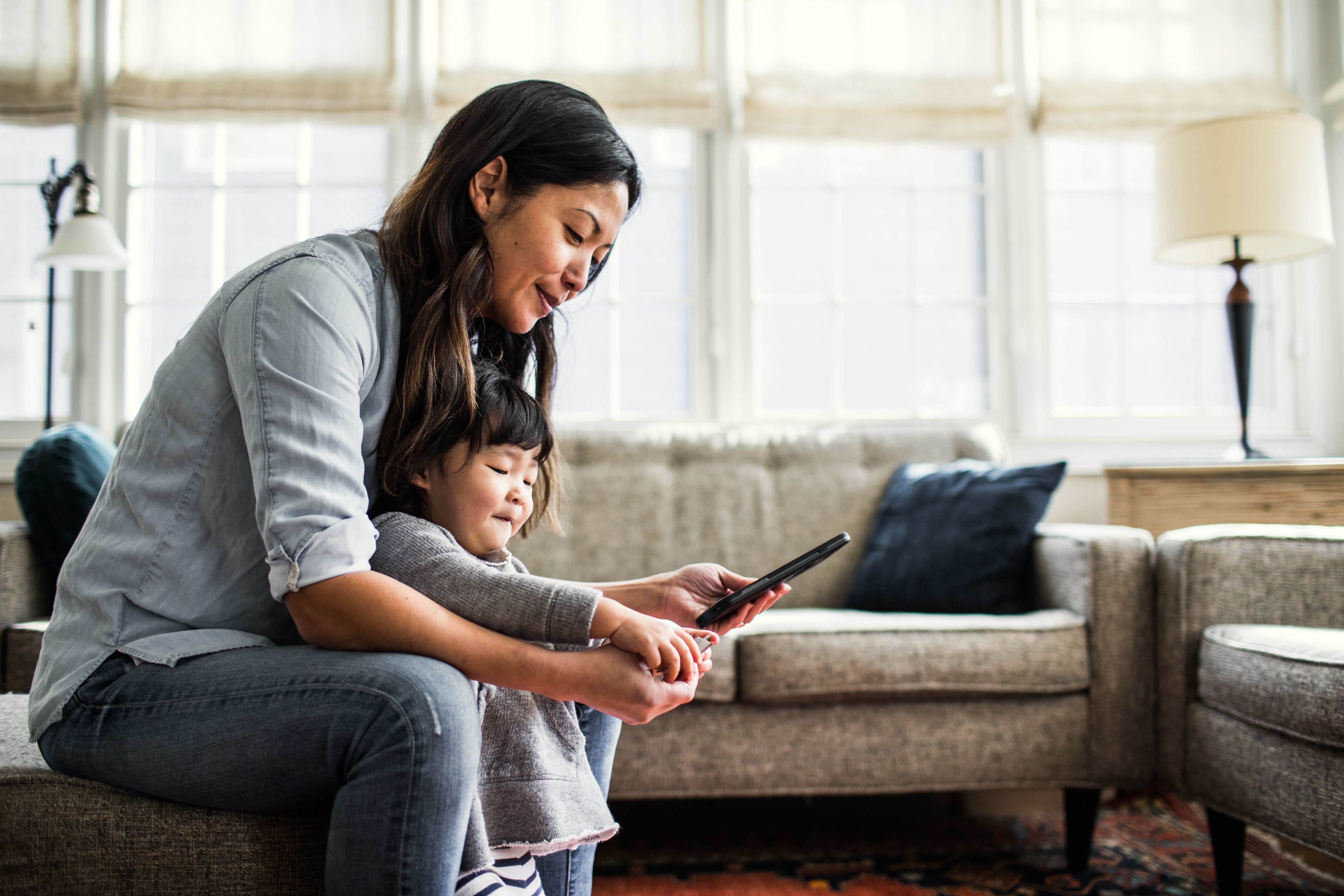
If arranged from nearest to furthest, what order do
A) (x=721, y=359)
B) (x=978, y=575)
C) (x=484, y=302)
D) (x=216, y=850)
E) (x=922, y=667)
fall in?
(x=216, y=850) → (x=484, y=302) → (x=922, y=667) → (x=978, y=575) → (x=721, y=359)

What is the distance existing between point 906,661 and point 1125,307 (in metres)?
1.81

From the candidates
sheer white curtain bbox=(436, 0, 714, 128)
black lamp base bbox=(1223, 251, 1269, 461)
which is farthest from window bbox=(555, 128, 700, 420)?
black lamp base bbox=(1223, 251, 1269, 461)

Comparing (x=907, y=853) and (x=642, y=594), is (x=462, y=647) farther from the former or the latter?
(x=907, y=853)

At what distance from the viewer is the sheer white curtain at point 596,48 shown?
270cm

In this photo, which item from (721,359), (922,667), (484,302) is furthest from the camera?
(721,359)

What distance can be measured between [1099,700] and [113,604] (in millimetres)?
1582

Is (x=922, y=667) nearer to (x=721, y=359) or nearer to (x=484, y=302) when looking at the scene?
(x=484, y=302)

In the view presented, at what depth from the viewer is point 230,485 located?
868 millimetres

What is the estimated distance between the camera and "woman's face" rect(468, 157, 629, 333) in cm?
105

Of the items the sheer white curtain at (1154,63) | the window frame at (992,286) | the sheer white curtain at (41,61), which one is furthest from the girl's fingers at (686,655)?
the sheer white curtain at (41,61)

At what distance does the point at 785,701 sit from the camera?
164 cm

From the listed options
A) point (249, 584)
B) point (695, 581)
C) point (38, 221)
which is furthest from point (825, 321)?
point (38, 221)

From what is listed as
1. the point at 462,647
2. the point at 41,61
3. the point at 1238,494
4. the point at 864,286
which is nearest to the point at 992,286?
the point at 864,286

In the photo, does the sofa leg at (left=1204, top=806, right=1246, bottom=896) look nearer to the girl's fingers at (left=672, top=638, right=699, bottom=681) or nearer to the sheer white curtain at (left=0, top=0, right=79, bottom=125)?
the girl's fingers at (left=672, top=638, right=699, bottom=681)
